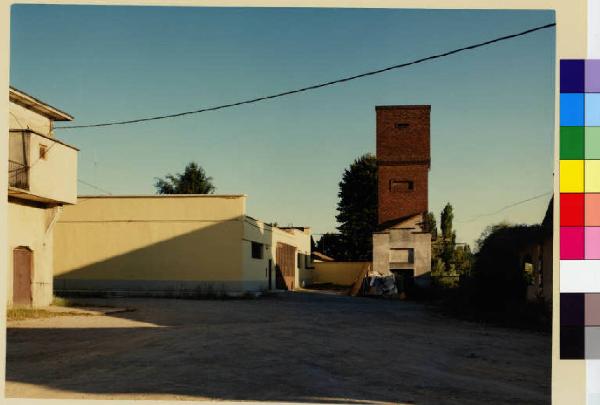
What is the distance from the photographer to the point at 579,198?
8.77m

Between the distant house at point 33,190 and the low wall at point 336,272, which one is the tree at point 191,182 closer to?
the low wall at point 336,272

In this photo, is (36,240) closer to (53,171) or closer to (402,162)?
(53,171)

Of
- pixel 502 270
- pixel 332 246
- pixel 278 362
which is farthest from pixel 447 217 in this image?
pixel 278 362

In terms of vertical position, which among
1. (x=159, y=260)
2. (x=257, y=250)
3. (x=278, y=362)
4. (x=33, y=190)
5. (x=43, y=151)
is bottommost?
(x=278, y=362)

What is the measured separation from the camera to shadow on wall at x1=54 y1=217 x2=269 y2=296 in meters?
29.7

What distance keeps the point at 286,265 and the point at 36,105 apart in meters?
23.1

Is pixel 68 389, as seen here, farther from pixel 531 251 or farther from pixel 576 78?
pixel 531 251

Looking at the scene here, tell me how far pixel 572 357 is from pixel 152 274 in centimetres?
2335

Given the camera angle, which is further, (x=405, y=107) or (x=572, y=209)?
(x=405, y=107)

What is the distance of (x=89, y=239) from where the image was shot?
30562 millimetres

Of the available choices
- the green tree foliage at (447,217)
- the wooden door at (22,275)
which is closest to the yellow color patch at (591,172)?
the wooden door at (22,275)

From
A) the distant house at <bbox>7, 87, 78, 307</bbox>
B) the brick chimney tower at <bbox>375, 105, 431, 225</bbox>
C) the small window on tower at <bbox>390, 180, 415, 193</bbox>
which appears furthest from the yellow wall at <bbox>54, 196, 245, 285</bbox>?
the small window on tower at <bbox>390, 180, 415, 193</bbox>

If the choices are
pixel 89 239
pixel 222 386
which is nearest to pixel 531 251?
pixel 222 386

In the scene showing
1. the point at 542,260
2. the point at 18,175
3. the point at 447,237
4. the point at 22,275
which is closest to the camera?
the point at 18,175
